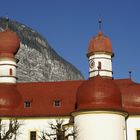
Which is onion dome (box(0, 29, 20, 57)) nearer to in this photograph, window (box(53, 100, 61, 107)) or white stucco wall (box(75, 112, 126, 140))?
window (box(53, 100, 61, 107))

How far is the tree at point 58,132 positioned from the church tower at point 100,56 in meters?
8.12

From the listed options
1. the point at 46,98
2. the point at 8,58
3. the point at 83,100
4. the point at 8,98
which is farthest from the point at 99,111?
the point at 8,58

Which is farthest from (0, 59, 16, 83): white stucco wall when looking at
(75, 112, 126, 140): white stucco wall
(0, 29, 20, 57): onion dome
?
(75, 112, 126, 140): white stucco wall

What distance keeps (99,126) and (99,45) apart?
44.7 feet

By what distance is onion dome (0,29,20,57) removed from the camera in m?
70.2

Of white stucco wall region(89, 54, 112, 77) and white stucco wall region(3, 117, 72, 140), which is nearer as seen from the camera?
white stucco wall region(3, 117, 72, 140)

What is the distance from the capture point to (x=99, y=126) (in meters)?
58.2

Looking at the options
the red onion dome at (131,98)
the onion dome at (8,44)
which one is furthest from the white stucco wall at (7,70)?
the red onion dome at (131,98)

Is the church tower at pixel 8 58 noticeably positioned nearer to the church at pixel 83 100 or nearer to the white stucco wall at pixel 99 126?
the church at pixel 83 100

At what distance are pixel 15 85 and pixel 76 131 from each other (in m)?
12.6

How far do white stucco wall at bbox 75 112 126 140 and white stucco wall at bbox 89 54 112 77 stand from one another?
8.90 metres

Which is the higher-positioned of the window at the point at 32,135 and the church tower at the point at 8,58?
the church tower at the point at 8,58

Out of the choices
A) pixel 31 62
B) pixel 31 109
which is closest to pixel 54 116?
pixel 31 109

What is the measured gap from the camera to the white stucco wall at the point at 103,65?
221 feet
